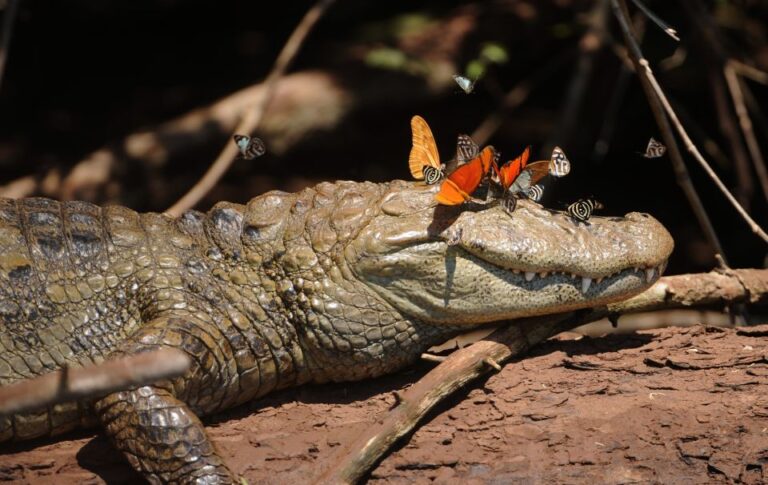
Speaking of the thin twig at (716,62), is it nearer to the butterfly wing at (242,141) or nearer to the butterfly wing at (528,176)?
the butterfly wing at (528,176)

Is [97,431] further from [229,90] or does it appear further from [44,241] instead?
[229,90]

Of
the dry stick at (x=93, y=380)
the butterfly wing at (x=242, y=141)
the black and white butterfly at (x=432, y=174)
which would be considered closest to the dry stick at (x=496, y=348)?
the black and white butterfly at (x=432, y=174)

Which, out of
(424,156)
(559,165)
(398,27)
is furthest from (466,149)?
(398,27)

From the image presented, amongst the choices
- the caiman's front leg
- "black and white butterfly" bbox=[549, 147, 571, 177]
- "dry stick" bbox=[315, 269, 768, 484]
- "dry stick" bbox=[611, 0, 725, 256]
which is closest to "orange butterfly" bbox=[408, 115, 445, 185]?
"black and white butterfly" bbox=[549, 147, 571, 177]

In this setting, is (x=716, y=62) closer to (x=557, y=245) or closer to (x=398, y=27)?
(x=398, y=27)

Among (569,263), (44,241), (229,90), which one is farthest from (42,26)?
(569,263)

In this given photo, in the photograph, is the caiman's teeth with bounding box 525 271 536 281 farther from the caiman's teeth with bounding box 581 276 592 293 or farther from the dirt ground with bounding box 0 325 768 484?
the dirt ground with bounding box 0 325 768 484
